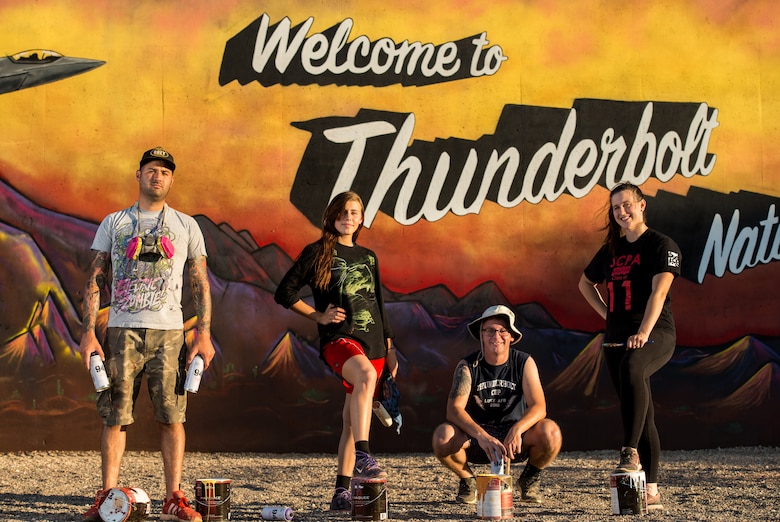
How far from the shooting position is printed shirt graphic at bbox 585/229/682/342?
559cm

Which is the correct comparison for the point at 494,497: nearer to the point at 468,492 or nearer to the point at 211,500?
the point at 468,492

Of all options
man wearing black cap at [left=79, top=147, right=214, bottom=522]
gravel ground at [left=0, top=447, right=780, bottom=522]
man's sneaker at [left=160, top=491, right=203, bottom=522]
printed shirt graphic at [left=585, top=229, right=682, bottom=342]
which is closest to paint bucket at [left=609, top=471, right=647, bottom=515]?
gravel ground at [left=0, top=447, right=780, bottom=522]

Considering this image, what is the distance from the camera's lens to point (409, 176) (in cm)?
847

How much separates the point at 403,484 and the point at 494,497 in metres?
1.83

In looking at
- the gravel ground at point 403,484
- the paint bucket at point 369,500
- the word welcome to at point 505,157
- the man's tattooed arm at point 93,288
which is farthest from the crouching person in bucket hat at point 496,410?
the word welcome to at point 505,157

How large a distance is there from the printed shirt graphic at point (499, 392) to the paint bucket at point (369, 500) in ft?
3.38

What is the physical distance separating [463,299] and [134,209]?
3.71 metres

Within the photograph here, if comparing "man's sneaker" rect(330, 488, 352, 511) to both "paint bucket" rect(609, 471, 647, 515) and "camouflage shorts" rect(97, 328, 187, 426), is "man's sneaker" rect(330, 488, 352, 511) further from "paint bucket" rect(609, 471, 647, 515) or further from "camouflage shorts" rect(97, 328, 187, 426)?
"paint bucket" rect(609, 471, 647, 515)

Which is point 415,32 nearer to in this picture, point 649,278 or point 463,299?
Answer: point 463,299

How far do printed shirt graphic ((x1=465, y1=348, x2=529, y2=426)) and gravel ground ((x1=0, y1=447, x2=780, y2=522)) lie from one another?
1.71 feet

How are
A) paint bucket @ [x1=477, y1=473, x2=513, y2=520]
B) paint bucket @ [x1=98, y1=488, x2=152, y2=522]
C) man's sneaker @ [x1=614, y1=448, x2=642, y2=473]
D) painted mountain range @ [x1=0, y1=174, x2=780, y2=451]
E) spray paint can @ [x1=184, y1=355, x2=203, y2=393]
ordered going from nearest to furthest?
1. paint bucket @ [x1=98, y1=488, x2=152, y2=522]
2. paint bucket @ [x1=477, y1=473, x2=513, y2=520]
3. spray paint can @ [x1=184, y1=355, x2=203, y2=393]
4. man's sneaker @ [x1=614, y1=448, x2=642, y2=473]
5. painted mountain range @ [x1=0, y1=174, x2=780, y2=451]

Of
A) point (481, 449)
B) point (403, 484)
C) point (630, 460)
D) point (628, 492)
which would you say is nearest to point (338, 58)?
point (403, 484)

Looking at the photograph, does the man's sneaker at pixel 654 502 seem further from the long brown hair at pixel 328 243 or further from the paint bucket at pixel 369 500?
the long brown hair at pixel 328 243

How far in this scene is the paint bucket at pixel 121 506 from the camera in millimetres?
4766
